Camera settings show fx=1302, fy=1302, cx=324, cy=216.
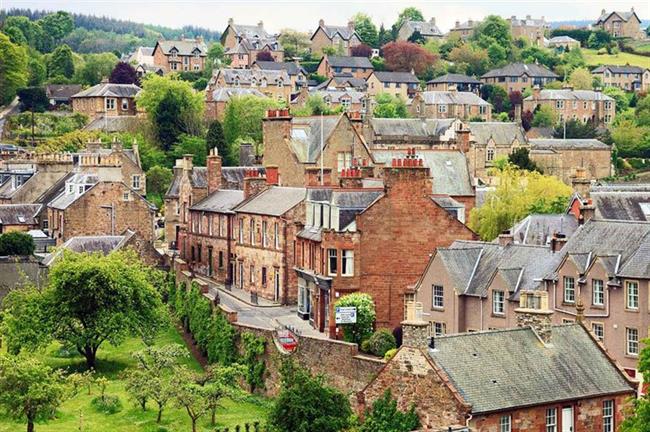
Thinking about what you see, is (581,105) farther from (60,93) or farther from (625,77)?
(60,93)

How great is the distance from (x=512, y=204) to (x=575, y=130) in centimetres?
8461

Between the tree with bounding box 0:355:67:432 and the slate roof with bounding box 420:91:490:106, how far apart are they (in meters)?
107

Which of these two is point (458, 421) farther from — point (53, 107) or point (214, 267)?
point (53, 107)

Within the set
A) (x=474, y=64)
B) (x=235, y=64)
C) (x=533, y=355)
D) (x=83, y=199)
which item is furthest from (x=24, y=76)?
(x=533, y=355)

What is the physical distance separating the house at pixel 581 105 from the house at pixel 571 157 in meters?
27.3

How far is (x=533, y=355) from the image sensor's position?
36281mm

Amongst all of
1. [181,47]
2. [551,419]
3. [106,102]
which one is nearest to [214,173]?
[551,419]

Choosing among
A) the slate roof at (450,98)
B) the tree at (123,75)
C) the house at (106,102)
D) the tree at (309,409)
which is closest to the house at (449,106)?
the slate roof at (450,98)

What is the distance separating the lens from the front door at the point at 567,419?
35.4m

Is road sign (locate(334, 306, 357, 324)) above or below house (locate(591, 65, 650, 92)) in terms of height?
below

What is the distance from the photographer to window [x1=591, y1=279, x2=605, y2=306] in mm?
47531

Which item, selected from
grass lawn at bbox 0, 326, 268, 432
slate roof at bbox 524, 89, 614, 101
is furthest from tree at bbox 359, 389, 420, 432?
slate roof at bbox 524, 89, 614, 101

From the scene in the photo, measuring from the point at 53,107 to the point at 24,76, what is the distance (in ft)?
14.8

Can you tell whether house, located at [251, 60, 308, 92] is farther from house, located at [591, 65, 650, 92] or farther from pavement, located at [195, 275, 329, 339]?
pavement, located at [195, 275, 329, 339]
